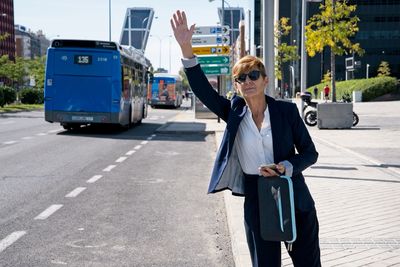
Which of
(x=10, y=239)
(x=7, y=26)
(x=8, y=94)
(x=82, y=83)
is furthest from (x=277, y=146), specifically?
(x=7, y=26)

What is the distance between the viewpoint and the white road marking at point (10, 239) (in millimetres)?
5457

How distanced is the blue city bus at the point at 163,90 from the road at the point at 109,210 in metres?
37.9

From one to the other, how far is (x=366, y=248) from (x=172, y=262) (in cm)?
175

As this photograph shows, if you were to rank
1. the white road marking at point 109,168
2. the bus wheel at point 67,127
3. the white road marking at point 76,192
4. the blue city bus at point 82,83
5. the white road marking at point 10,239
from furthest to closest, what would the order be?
1. the bus wheel at point 67,127
2. the blue city bus at point 82,83
3. the white road marking at point 109,168
4. the white road marking at point 76,192
5. the white road marking at point 10,239

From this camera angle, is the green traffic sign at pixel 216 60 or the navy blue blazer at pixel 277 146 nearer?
the navy blue blazer at pixel 277 146

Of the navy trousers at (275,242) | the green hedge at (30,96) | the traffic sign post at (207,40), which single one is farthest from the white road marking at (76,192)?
the green hedge at (30,96)

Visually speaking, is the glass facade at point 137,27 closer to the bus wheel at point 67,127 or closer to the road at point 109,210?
the bus wheel at point 67,127

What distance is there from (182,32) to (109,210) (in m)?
4.39

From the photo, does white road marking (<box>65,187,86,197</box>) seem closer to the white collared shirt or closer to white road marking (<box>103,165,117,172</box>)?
white road marking (<box>103,165,117,172</box>)

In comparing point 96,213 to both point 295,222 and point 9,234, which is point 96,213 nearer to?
point 9,234

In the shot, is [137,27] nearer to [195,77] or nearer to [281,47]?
[281,47]

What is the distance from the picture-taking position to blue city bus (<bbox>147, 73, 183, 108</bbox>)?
171ft

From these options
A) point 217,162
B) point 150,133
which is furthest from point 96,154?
point 217,162

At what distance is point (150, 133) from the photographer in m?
21.4
